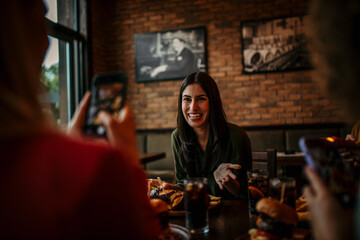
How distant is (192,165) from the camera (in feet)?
6.32

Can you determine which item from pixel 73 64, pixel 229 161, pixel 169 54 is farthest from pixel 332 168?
pixel 73 64

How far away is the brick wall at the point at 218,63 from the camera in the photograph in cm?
452

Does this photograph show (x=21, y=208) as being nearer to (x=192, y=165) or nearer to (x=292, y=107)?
(x=192, y=165)

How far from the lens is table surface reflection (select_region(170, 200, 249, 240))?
0.95 m

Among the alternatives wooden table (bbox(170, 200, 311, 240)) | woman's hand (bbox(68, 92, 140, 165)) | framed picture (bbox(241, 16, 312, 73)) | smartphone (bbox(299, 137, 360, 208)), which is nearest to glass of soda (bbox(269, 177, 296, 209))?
wooden table (bbox(170, 200, 311, 240))

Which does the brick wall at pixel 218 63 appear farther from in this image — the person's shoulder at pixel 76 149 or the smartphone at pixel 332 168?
the person's shoulder at pixel 76 149

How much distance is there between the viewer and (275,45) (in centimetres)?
453

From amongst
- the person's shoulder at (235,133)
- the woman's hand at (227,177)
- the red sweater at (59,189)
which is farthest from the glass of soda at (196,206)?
the person's shoulder at (235,133)

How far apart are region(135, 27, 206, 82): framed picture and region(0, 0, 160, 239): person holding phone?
14.7 feet

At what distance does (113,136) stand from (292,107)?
172 inches

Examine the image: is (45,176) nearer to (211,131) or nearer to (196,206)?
(196,206)

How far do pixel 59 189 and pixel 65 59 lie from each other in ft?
14.9

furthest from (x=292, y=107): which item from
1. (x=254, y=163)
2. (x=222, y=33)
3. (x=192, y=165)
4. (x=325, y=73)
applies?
(x=325, y=73)

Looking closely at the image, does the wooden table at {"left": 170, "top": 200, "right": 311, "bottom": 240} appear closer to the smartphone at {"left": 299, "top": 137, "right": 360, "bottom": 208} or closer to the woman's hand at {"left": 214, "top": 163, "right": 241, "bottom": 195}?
the woman's hand at {"left": 214, "top": 163, "right": 241, "bottom": 195}
